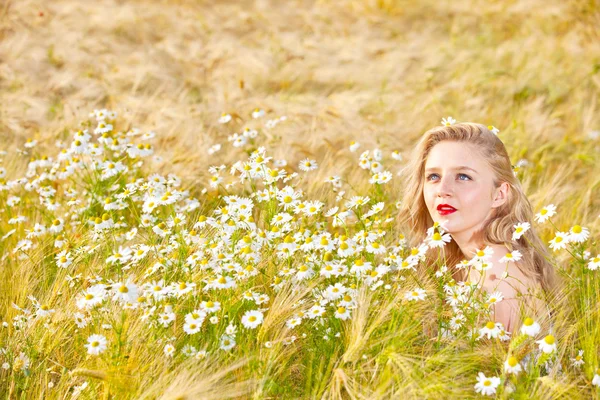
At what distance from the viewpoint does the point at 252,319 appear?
7.20ft

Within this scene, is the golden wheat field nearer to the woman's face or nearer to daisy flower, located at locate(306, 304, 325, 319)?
daisy flower, located at locate(306, 304, 325, 319)

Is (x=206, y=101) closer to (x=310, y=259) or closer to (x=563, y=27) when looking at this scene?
(x=310, y=259)

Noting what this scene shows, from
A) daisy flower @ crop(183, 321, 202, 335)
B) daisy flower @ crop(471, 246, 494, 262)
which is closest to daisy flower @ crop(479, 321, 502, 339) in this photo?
daisy flower @ crop(471, 246, 494, 262)

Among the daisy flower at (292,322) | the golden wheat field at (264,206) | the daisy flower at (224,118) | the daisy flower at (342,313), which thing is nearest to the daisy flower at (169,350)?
the golden wheat field at (264,206)

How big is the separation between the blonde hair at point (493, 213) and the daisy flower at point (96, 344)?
1231mm

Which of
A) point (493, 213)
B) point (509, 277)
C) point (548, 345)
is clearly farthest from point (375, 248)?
point (548, 345)

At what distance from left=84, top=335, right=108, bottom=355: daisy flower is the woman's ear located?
159 cm

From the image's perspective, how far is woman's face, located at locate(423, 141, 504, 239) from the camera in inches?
104

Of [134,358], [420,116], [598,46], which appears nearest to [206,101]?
[420,116]

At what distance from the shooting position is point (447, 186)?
8.64 feet

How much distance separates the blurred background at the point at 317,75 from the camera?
417 centimetres

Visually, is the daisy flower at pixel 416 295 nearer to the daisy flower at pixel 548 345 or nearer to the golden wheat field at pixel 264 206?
the golden wheat field at pixel 264 206

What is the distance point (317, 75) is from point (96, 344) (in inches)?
162

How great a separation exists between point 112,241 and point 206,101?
8.23 feet
